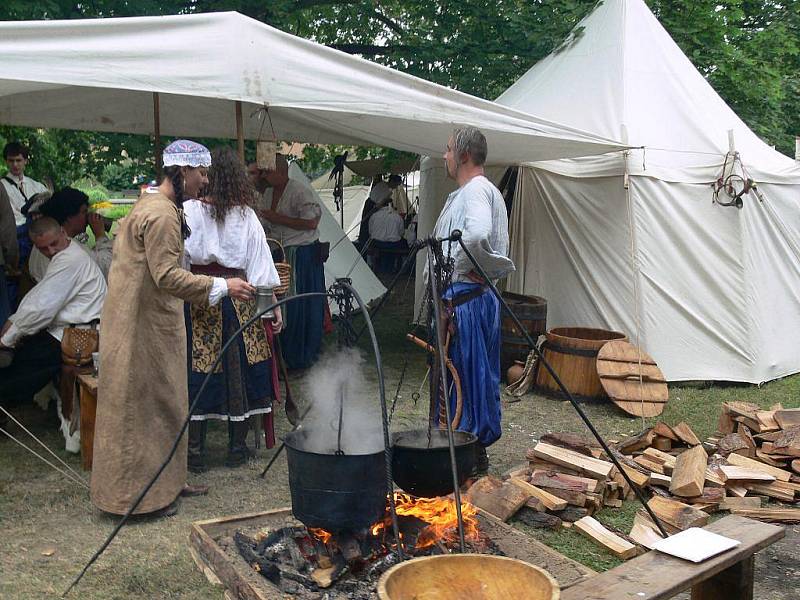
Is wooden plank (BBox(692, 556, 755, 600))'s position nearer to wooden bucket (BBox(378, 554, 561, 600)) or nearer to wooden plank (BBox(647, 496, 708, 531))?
wooden bucket (BBox(378, 554, 561, 600))

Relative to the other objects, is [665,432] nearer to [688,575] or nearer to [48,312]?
[688,575]

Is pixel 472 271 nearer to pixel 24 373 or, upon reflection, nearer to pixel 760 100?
pixel 24 373

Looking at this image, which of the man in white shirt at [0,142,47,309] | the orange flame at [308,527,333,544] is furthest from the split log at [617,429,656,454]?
the man in white shirt at [0,142,47,309]

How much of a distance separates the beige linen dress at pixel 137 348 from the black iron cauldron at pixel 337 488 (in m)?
1.00

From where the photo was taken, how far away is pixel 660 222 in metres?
6.52

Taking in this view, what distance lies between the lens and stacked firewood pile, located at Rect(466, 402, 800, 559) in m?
3.71

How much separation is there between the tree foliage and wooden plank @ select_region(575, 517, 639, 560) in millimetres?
5824

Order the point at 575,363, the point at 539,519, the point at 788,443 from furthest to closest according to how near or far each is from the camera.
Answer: the point at 575,363 → the point at 788,443 → the point at 539,519

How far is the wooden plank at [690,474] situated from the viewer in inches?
157

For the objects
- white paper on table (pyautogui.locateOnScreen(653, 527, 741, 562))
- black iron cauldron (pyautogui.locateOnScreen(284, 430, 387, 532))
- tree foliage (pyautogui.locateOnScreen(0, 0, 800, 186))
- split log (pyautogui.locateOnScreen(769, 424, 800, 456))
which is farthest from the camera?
tree foliage (pyautogui.locateOnScreen(0, 0, 800, 186))

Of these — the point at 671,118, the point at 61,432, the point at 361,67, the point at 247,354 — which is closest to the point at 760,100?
the point at 671,118

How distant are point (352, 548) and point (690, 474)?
2036 mm

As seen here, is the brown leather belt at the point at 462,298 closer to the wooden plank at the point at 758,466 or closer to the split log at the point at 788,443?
the wooden plank at the point at 758,466

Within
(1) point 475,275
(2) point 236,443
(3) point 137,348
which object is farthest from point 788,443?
(3) point 137,348
